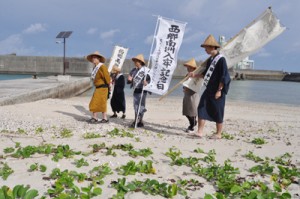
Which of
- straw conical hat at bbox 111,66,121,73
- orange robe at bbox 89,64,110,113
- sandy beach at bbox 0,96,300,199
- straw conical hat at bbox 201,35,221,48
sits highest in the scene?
straw conical hat at bbox 201,35,221,48

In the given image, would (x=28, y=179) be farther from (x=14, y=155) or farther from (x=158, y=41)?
(x=158, y=41)

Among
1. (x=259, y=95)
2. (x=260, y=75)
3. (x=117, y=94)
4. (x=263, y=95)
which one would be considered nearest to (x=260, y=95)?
(x=259, y=95)

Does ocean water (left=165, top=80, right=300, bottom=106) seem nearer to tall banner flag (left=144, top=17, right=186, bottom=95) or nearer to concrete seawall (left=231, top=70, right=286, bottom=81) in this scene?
tall banner flag (left=144, top=17, right=186, bottom=95)

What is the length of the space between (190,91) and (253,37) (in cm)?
169

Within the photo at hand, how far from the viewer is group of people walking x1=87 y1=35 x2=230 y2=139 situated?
5551mm

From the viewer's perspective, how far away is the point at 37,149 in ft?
13.5

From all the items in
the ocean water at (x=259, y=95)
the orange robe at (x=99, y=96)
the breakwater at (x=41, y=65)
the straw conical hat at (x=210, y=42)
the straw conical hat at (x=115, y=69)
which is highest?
the breakwater at (x=41, y=65)

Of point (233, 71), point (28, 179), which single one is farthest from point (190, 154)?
point (233, 71)

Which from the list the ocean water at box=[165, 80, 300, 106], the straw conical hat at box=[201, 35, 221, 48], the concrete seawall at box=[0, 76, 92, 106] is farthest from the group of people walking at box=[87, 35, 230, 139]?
the ocean water at box=[165, 80, 300, 106]

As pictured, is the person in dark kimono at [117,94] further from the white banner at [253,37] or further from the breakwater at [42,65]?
the breakwater at [42,65]

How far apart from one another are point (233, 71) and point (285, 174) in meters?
71.1

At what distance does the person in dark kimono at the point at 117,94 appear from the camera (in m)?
8.56

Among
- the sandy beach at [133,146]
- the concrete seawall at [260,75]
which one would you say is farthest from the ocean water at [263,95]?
the concrete seawall at [260,75]

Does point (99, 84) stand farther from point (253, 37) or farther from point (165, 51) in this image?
point (253, 37)
